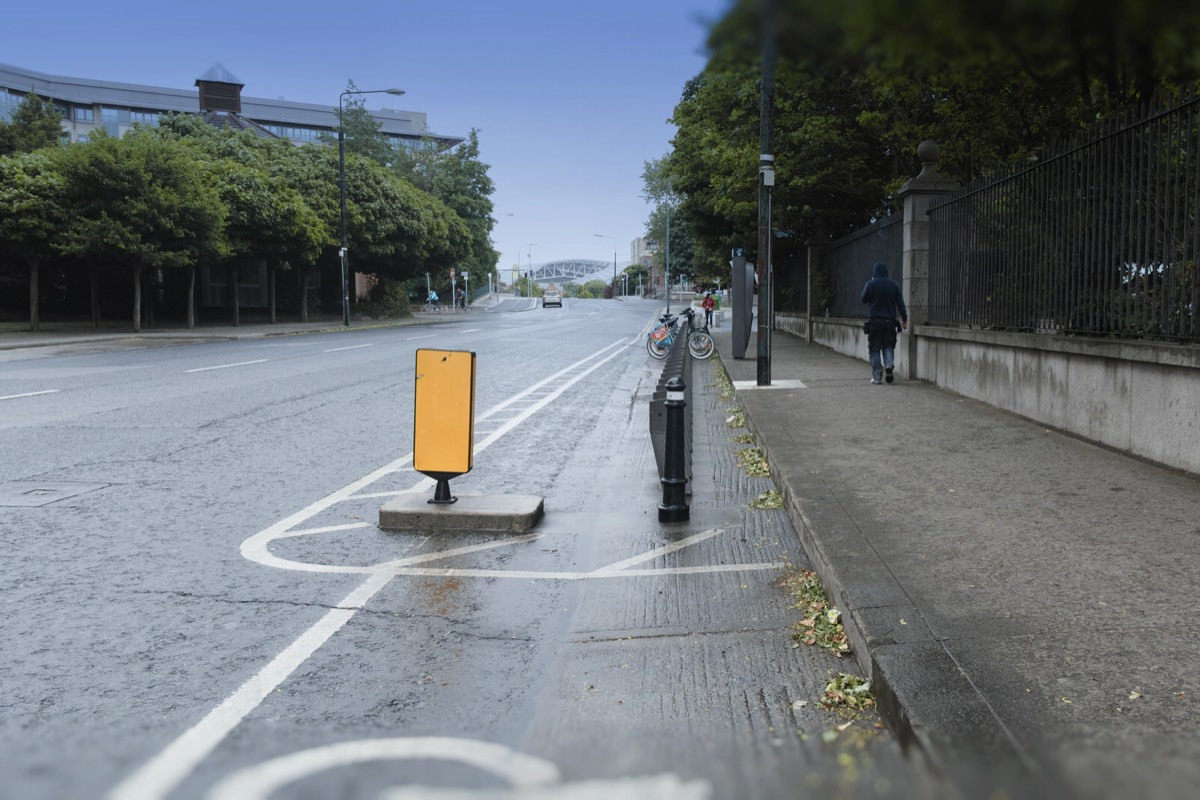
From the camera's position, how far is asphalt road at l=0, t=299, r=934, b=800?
2.71m

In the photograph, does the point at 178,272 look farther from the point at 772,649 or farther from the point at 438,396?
the point at 772,649

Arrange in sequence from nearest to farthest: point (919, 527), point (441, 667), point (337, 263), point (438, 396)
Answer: point (441, 667) < point (919, 527) < point (438, 396) < point (337, 263)

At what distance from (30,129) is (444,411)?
51.5 m

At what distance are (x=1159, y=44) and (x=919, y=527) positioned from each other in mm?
4977

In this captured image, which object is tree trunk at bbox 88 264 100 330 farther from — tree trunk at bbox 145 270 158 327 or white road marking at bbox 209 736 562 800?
white road marking at bbox 209 736 562 800

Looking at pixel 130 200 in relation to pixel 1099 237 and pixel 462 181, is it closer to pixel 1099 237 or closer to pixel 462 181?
pixel 1099 237

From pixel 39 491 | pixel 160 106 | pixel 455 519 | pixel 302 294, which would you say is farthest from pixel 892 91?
pixel 160 106

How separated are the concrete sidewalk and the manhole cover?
17.7 feet

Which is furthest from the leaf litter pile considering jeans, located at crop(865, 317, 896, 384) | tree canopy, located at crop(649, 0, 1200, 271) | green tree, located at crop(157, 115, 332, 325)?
green tree, located at crop(157, 115, 332, 325)

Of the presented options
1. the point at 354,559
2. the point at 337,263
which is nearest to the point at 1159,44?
the point at 354,559

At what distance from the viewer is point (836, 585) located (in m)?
4.70

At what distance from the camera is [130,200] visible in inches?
1288

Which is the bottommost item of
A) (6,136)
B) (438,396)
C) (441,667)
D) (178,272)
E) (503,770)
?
(441,667)

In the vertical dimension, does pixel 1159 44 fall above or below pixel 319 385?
above
